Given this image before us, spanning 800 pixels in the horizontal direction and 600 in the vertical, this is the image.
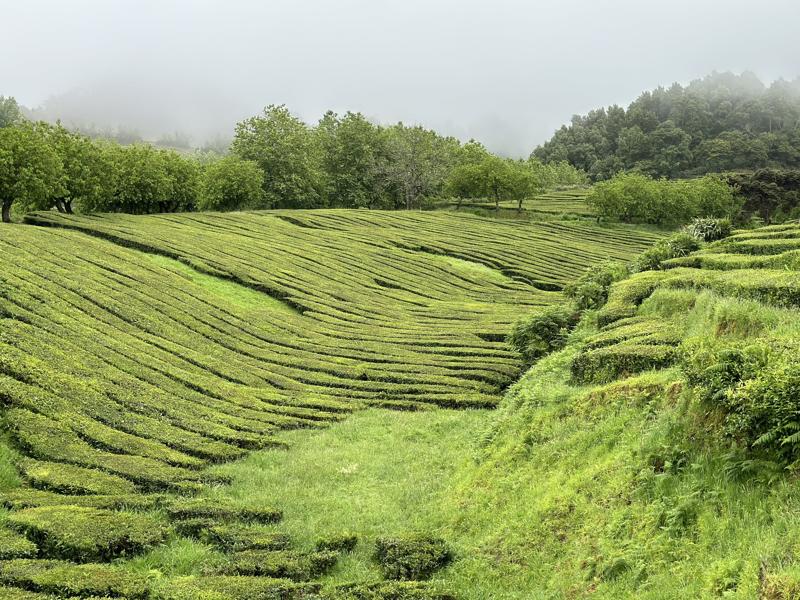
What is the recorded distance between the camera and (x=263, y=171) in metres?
89.5

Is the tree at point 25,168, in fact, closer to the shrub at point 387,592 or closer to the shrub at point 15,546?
the shrub at point 15,546

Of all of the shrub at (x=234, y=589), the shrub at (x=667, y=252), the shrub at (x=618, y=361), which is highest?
the shrub at (x=667, y=252)

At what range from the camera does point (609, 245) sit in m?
79.7

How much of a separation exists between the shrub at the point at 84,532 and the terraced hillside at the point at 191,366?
3 cm

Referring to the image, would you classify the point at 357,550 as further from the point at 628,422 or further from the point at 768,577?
the point at 768,577

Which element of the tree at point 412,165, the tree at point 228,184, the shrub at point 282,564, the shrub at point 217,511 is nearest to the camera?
the shrub at point 282,564

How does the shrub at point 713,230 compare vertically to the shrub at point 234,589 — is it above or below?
above

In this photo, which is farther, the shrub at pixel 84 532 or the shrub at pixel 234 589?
the shrub at pixel 84 532

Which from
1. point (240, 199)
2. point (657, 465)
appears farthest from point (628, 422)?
point (240, 199)

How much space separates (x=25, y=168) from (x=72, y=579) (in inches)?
1799

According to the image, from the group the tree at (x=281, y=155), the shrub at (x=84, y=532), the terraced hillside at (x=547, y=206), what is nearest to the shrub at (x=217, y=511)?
the shrub at (x=84, y=532)

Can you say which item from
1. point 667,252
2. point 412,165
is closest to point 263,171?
point 412,165

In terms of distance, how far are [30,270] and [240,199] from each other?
57.2 m

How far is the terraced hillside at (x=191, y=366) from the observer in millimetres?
11914
